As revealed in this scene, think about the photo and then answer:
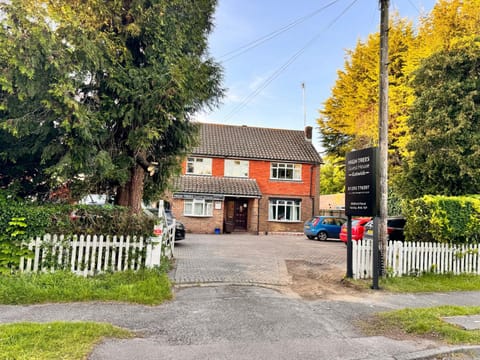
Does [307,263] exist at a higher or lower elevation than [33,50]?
lower

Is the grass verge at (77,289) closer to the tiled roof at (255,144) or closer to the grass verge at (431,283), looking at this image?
the grass verge at (431,283)

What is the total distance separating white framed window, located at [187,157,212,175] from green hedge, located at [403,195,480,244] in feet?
57.4

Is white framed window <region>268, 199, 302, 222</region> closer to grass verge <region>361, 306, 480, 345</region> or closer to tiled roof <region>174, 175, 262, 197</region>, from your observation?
tiled roof <region>174, 175, 262, 197</region>

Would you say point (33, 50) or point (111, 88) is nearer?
point (33, 50)

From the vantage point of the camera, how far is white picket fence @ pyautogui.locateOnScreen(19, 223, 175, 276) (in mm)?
6801

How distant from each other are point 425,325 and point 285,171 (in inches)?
820

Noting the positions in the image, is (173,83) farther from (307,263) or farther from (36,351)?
(307,263)

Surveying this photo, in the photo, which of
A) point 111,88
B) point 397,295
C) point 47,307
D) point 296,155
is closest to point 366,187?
point 397,295

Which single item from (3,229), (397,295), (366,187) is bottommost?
(397,295)

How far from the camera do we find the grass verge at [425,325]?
4786 millimetres

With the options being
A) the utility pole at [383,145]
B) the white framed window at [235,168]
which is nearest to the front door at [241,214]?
the white framed window at [235,168]

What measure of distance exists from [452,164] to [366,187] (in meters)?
6.82

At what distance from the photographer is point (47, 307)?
215 inches

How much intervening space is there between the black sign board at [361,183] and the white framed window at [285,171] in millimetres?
17054
